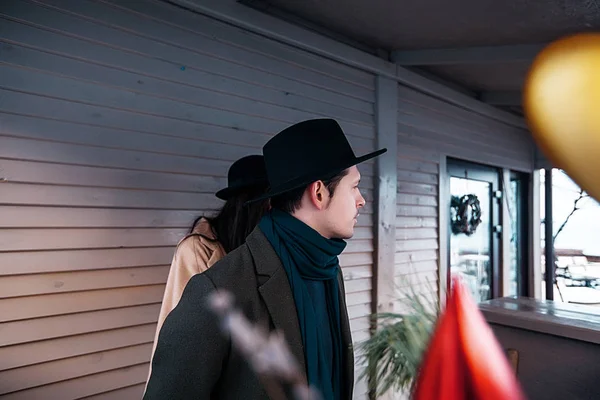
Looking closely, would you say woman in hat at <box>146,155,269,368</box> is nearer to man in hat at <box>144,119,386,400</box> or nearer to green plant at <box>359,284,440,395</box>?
man in hat at <box>144,119,386,400</box>

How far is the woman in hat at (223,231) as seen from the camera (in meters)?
1.73

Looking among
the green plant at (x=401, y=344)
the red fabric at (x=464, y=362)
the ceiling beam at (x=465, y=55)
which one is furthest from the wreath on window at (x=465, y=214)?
the red fabric at (x=464, y=362)

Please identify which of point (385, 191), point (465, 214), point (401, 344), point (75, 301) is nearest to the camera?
point (401, 344)

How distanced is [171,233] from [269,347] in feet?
4.17

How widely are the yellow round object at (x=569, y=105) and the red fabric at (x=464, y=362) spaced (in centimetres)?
16

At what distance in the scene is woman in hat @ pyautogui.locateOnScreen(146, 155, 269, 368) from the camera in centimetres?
173

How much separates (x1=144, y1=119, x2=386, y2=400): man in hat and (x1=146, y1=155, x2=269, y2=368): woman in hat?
45 centimetres

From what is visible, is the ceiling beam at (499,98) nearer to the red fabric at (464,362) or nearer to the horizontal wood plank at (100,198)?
the horizontal wood plank at (100,198)

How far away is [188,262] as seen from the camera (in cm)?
173

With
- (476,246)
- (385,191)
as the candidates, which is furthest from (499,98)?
(385,191)

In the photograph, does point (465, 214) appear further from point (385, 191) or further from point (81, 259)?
point (81, 259)

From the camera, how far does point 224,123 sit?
247 centimetres

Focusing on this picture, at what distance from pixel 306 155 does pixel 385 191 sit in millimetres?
2207

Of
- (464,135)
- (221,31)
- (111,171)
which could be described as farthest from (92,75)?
(464,135)
